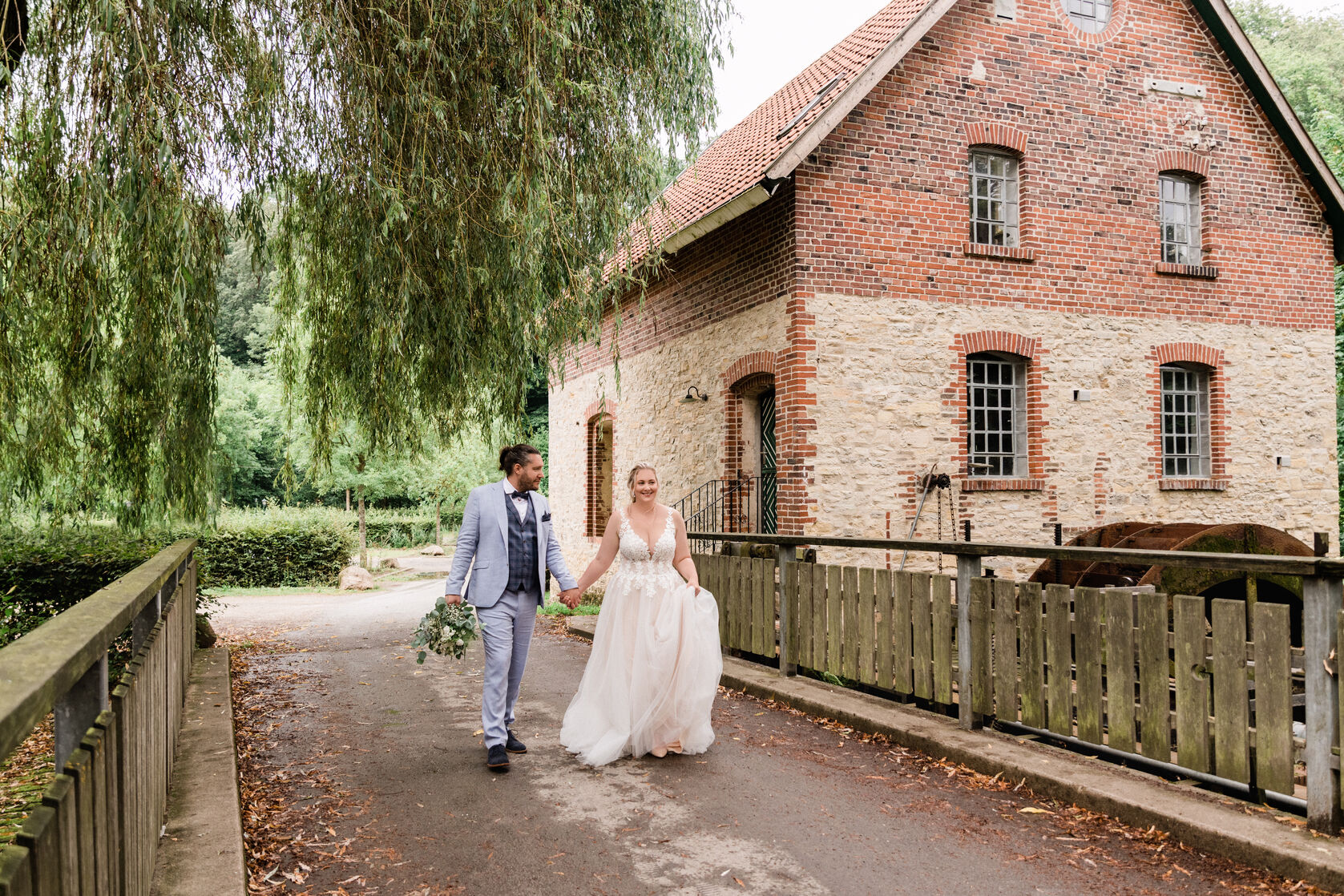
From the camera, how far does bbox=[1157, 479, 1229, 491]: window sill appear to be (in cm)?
1297

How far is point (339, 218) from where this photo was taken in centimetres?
718

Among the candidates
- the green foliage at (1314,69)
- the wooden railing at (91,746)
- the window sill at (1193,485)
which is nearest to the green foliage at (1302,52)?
the green foliage at (1314,69)

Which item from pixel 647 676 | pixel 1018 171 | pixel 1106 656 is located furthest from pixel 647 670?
pixel 1018 171

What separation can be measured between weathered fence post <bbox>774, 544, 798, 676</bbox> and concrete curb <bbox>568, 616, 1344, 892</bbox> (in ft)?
1.93

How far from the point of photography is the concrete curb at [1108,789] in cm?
387

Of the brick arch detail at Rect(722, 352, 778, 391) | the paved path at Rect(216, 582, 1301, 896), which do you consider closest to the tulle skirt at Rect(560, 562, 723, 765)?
the paved path at Rect(216, 582, 1301, 896)

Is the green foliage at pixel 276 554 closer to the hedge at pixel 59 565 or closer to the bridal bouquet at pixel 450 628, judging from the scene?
the hedge at pixel 59 565

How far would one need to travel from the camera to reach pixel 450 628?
5734 millimetres

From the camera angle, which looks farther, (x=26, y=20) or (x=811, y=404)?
(x=811, y=404)

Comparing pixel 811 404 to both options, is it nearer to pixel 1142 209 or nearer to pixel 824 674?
pixel 824 674

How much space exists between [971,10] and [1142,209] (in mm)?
3405

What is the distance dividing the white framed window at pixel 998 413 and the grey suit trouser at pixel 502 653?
7.86 meters

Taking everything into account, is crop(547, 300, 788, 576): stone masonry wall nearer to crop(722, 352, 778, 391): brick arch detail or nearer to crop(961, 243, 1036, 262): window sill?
crop(722, 352, 778, 391): brick arch detail

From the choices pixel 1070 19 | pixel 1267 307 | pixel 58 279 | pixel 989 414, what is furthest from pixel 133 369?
pixel 1267 307
